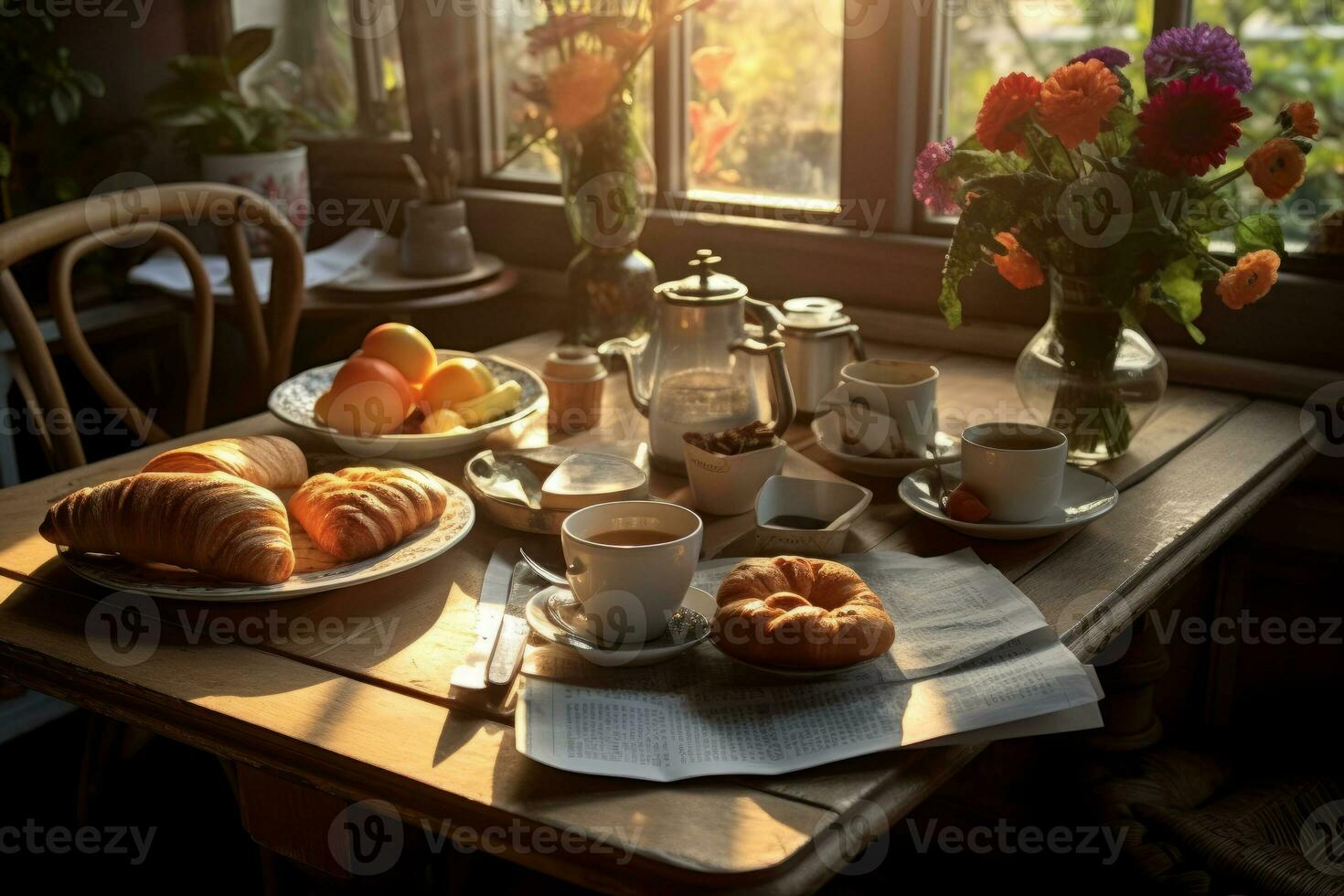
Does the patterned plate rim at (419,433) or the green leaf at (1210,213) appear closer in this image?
the green leaf at (1210,213)

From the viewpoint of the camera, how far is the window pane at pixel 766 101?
2.16 metres

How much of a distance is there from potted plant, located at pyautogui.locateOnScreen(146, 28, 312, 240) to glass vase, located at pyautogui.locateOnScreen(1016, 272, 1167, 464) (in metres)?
1.61

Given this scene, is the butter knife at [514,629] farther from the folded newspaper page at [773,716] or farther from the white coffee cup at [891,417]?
the white coffee cup at [891,417]

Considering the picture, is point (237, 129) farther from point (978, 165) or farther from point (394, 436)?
point (978, 165)

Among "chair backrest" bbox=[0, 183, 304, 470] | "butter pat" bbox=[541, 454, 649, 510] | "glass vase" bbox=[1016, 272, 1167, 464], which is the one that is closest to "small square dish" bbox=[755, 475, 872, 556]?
"butter pat" bbox=[541, 454, 649, 510]

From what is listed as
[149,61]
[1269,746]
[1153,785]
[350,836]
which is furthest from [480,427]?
[149,61]

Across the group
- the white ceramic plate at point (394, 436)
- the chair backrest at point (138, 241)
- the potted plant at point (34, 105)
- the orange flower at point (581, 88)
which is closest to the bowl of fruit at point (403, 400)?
the white ceramic plate at point (394, 436)

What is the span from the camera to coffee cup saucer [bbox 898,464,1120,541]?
1246mm

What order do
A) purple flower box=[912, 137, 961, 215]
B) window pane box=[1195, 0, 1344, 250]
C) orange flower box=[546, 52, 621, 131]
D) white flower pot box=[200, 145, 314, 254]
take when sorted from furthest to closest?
1. window pane box=[1195, 0, 1344, 250]
2. white flower pot box=[200, 145, 314, 254]
3. orange flower box=[546, 52, 621, 131]
4. purple flower box=[912, 137, 961, 215]

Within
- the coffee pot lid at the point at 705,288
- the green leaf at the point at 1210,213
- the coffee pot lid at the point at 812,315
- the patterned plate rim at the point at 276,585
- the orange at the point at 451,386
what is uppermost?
the green leaf at the point at 1210,213

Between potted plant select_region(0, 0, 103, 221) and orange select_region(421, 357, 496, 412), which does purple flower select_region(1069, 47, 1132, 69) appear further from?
potted plant select_region(0, 0, 103, 221)

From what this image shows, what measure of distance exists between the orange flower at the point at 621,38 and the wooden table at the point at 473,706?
0.69 meters

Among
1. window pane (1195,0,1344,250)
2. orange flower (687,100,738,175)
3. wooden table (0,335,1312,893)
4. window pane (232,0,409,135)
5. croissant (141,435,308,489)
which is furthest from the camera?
window pane (232,0,409,135)

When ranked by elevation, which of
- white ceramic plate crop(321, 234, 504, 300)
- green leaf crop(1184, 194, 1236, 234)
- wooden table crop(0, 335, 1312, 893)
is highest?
green leaf crop(1184, 194, 1236, 234)
